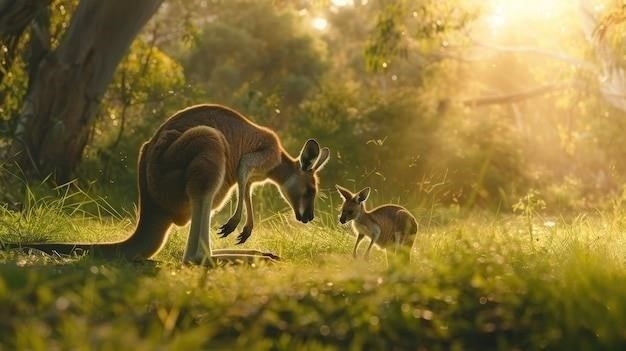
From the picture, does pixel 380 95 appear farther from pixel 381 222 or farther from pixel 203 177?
pixel 203 177

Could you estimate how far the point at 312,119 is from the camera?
68.1 ft

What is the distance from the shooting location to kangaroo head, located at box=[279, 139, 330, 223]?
8406 mm

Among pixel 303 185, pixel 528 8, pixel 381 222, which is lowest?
pixel 381 222

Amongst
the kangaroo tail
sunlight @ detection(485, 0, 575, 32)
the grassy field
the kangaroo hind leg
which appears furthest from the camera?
sunlight @ detection(485, 0, 575, 32)

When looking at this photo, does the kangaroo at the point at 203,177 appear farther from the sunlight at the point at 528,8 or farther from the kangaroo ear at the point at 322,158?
the sunlight at the point at 528,8

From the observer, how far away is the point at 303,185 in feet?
27.8

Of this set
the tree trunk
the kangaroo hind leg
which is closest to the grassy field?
the kangaroo hind leg

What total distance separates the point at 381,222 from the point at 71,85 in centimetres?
652

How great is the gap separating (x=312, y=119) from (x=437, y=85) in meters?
8.04

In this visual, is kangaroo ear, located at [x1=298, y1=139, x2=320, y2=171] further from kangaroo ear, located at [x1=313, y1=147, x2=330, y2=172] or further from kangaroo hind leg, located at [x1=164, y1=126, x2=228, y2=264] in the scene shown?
kangaroo hind leg, located at [x1=164, y1=126, x2=228, y2=264]

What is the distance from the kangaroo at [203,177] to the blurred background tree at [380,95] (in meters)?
1.06

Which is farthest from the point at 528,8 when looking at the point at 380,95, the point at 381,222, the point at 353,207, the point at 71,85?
the point at 381,222

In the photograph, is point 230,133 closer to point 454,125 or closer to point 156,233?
point 156,233

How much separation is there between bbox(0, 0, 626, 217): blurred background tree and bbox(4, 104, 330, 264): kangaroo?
106 cm
